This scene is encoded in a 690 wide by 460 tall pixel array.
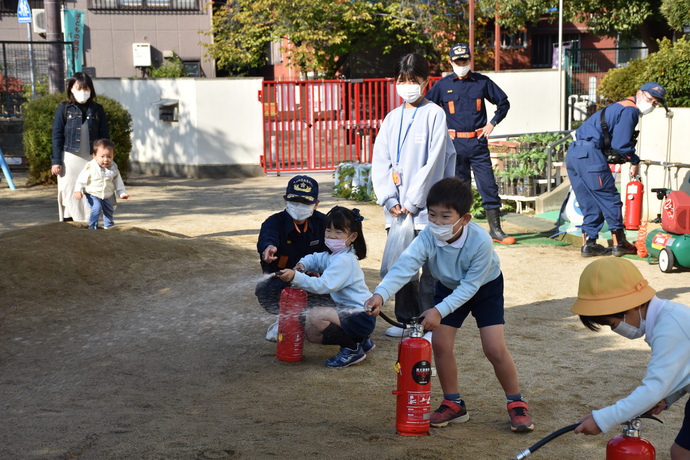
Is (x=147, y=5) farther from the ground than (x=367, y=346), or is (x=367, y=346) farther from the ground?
(x=147, y=5)

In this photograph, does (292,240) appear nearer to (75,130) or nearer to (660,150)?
(75,130)

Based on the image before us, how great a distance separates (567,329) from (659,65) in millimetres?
8768

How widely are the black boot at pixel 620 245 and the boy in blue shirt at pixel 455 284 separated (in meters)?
4.97

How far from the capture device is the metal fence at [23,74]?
16922mm

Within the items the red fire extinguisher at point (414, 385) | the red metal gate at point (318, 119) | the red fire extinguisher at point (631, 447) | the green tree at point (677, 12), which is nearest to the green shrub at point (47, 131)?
the red metal gate at point (318, 119)

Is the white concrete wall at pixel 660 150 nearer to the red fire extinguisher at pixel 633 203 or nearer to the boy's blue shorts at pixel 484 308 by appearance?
the red fire extinguisher at pixel 633 203

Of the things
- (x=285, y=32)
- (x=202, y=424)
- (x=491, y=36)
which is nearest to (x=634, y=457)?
(x=202, y=424)

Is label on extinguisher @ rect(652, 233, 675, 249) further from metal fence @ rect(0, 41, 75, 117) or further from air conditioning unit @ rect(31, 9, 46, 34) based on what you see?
air conditioning unit @ rect(31, 9, 46, 34)

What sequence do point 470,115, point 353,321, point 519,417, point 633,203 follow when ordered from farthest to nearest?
point 633,203 < point 470,115 < point 353,321 < point 519,417

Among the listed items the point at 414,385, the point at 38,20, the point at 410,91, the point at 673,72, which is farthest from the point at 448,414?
the point at 38,20

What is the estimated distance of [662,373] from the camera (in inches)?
110

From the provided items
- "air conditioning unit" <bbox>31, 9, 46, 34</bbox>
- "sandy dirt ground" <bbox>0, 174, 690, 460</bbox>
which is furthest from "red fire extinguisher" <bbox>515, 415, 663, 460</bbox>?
"air conditioning unit" <bbox>31, 9, 46, 34</bbox>

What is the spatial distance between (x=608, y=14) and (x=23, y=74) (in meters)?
14.0

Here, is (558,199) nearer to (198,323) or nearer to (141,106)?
(198,323)
